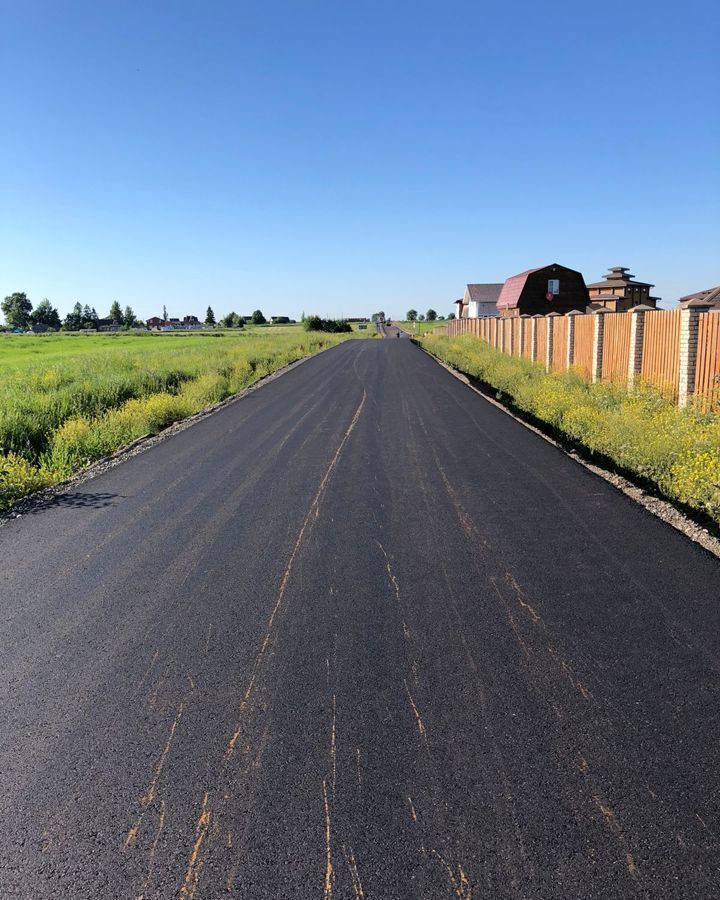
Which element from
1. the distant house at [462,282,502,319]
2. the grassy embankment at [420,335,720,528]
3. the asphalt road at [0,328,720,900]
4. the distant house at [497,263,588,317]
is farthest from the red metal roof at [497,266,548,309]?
the asphalt road at [0,328,720,900]

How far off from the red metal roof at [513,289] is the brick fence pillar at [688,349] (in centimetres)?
4509

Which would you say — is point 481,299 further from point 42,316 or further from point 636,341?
point 42,316

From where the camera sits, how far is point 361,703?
3.65 meters

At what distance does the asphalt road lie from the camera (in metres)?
2.61

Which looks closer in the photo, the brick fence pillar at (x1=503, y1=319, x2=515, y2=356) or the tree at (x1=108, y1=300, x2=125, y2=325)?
the brick fence pillar at (x1=503, y1=319, x2=515, y2=356)

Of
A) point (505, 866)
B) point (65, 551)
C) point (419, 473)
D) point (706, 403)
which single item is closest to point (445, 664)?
point (505, 866)

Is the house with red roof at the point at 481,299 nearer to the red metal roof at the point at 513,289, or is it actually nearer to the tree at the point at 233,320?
the red metal roof at the point at 513,289

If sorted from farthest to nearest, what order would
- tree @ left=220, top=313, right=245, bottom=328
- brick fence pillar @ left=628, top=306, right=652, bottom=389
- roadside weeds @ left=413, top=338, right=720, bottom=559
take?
tree @ left=220, top=313, right=245, bottom=328, brick fence pillar @ left=628, top=306, right=652, bottom=389, roadside weeds @ left=413, top=338, right=720, bottom=559

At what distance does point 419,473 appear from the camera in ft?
29.9

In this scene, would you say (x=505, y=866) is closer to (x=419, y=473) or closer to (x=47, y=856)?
(x=47, y=856)

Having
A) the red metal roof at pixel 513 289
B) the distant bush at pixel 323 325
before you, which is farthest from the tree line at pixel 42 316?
the red metal roof at pixel 513 289

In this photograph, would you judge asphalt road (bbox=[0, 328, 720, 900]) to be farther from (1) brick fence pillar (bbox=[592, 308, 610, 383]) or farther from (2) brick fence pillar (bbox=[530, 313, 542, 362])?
(2) brick fence pillar (bbox=[530, 313, 542, 362])

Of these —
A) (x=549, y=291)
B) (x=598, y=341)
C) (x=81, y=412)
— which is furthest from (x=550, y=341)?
(x=549, y=291)

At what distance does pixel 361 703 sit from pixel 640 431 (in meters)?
7.11
